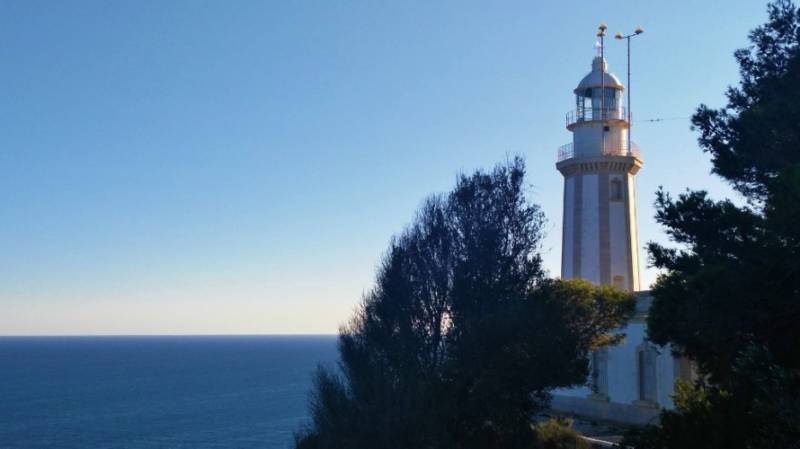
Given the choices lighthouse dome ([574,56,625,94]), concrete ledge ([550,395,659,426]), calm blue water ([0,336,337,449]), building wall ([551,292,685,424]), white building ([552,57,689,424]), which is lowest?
calm blue water ([0,336,337,449])

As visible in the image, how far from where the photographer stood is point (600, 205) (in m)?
31.5

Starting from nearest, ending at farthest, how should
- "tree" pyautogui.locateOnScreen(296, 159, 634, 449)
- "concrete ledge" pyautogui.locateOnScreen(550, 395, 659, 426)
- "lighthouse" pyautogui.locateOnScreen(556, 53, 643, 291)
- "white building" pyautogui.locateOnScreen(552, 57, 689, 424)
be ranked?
"tree" pyautogui.locateOnScreen(296, 159, 634, 449), "concrete ledge" pyautogui.locateOnScreen(550, 395, 659, 426), "white building" pyautogui.locateOnScreen(552, 57, 689, 424), "lighthouse" pyautogui.locateOnScreen(556, 53, 643, 291)

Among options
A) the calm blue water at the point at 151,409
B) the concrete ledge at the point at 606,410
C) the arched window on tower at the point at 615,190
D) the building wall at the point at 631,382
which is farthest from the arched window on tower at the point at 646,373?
the calm blue water at the point at 151,409

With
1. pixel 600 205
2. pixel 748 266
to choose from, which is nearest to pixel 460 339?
pixel 748 266

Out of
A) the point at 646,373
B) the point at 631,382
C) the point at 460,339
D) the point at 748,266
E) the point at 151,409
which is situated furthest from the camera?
the point at 151,409

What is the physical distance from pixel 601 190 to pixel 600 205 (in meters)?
0.65

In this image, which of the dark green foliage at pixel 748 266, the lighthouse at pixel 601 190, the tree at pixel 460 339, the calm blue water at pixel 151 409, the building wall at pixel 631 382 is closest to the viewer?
the dark green foliage at pixel 748 266

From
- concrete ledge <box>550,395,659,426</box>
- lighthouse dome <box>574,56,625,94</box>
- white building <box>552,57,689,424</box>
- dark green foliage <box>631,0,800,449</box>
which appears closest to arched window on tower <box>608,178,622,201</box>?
white building <box>552,57,689,424</box>

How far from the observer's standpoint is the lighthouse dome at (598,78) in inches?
1292

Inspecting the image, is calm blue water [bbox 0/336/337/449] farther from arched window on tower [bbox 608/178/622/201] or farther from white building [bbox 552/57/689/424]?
arched window on tower [bbox 608/178/622/201]

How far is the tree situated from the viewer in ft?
60.1

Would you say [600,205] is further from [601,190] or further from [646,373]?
[646,373]

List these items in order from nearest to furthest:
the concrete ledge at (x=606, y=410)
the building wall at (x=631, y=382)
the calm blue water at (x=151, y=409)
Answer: the building wall at (x=631, y=382) → the concrete ledge at (x=606, y=410) → the calm blue water at (x=151, y=409)

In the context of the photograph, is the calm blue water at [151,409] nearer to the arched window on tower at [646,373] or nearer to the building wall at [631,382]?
the building wall at [631,382]
